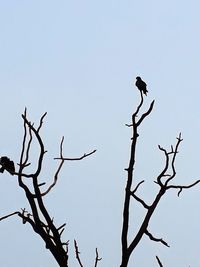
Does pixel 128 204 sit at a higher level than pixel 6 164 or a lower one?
lower

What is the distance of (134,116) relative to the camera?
324 cm

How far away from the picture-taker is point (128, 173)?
296 cm

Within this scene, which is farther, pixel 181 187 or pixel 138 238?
pixel 181 187

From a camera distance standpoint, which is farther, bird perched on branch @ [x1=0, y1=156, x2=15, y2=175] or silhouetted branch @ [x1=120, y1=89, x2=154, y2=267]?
bird perched on branch @ [x1=0, y1=156, x2=15, y2=175]

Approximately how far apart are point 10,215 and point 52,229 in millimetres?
327

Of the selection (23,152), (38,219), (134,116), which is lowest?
(38,219)

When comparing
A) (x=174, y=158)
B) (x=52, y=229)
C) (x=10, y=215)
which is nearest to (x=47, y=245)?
(x=52, y=229)

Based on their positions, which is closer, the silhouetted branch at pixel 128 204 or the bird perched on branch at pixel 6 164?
the silhouetted branch at pixel 128 204

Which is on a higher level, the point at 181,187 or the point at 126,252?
the point at 181,187

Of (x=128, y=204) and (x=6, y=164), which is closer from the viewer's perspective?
(x=128, y=204)

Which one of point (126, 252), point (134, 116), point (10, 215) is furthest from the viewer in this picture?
point (134, 116)

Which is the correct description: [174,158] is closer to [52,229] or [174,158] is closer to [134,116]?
[134,116]

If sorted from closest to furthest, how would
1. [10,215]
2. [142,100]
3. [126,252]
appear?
[126,252], [10,215], [142,100]

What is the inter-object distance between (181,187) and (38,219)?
43.2 inches
